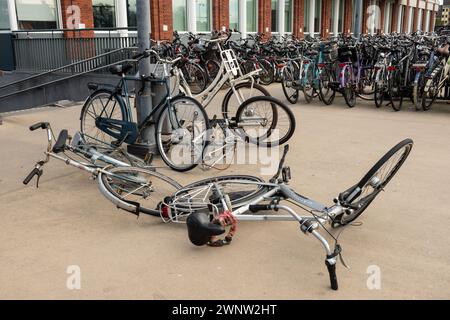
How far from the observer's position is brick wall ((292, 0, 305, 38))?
65.9 feet

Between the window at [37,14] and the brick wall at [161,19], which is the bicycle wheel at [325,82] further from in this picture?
the window at [37,14]

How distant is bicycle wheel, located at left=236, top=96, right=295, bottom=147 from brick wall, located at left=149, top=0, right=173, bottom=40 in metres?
8.30

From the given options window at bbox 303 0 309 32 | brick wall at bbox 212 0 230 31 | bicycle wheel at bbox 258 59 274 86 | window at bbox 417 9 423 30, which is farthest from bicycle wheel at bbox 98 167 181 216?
window at bbox 417 9 423 30

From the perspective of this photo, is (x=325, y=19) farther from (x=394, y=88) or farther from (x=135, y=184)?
(x=135, y=184)

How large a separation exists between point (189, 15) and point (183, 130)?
34.2ft

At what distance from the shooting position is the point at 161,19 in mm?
13141

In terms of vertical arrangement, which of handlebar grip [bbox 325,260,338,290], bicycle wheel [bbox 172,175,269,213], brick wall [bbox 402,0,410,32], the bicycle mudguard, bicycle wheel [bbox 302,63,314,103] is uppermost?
brick wall [bbox 402,0,410,32]

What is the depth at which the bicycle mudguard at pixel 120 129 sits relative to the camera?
506 centimetres

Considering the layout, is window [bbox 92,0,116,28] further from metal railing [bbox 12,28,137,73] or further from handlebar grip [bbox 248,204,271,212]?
handlebar grip [bbox 248,204,271,212]

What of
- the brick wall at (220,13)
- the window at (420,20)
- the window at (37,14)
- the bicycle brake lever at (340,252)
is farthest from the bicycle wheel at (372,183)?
the window at (420,20)

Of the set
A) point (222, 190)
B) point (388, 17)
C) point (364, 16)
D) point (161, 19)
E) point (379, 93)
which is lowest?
point (222, 190)

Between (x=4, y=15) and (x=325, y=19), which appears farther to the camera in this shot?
(x=325, y=19)

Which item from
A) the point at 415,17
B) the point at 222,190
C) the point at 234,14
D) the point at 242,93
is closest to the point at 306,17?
the point at 234,14

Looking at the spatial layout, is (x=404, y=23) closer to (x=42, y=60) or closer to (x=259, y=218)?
(x=42, y=60)
